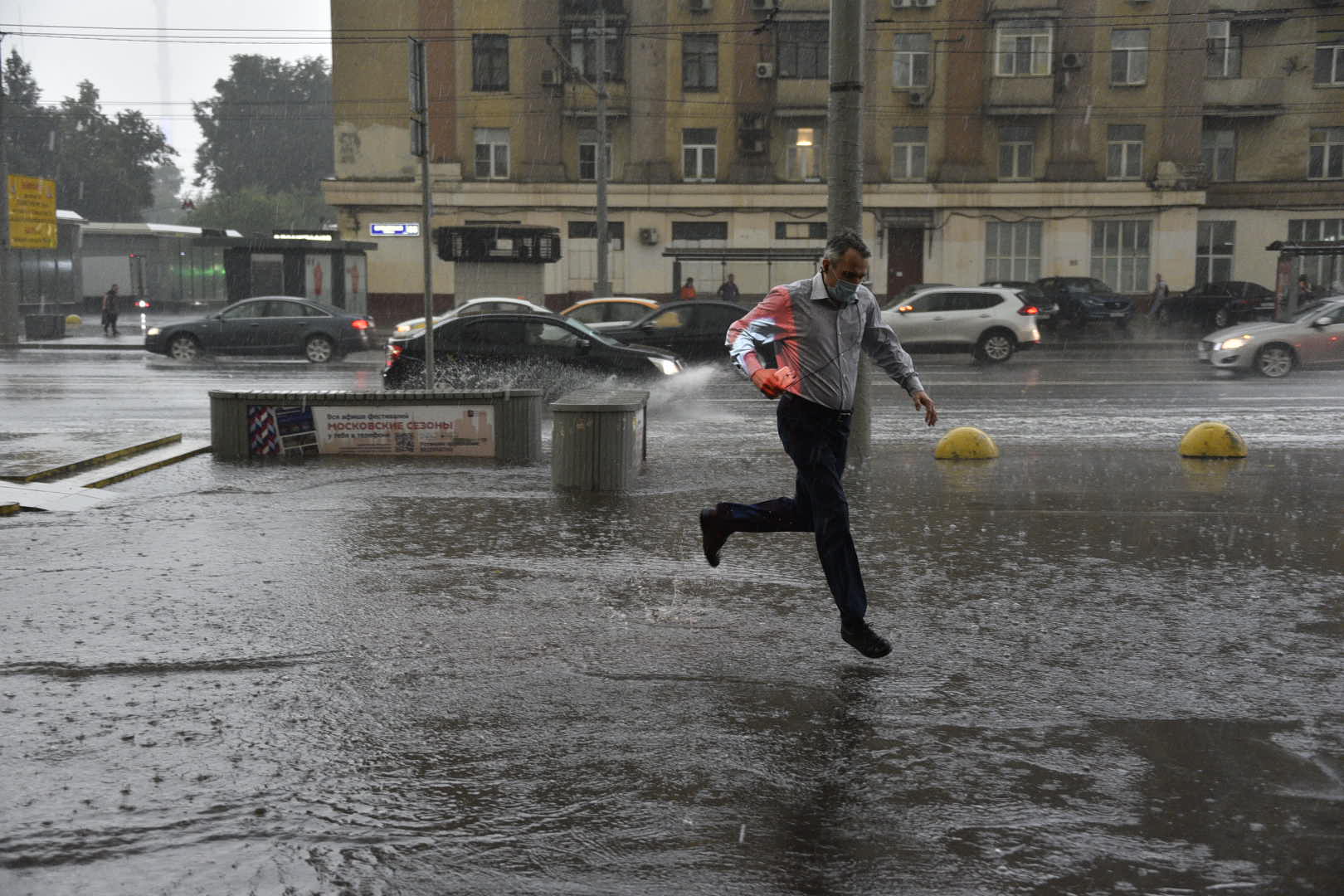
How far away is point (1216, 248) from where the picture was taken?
45.0m

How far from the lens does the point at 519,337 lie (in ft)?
58.7

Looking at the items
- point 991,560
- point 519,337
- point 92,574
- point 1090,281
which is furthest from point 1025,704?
point 1090,281

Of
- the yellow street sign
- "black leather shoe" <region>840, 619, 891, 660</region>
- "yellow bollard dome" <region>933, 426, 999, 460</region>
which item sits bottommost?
"black leather shoe" <region>840, 619, 891, 660</region>

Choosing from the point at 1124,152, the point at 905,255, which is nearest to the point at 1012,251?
the point at 905,255

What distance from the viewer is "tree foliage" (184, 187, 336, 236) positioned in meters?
79.8

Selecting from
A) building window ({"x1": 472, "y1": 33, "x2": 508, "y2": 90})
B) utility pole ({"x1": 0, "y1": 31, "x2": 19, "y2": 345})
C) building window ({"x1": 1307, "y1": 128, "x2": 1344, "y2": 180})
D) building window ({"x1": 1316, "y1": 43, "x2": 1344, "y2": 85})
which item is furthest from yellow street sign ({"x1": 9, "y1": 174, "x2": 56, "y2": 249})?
building window ({"x1": 1316, "y1": 43, "x2": 1344, "y2": 85})

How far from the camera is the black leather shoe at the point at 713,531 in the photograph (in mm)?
6426

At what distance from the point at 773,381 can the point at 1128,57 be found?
42.6 m

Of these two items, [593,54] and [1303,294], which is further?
[593,54]

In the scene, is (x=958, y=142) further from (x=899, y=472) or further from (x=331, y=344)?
(x=899, y=472)

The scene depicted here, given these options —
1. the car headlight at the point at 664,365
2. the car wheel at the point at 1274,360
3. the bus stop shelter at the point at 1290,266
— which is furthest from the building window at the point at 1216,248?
the car headlight at the point at 664,365

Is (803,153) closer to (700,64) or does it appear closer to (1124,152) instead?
(700,64)

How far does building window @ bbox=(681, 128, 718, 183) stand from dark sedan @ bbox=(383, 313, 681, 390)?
90.7 feet

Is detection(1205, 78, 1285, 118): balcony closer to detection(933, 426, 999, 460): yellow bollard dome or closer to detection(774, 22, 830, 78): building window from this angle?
detection(774, 22, 830, 78): building window
